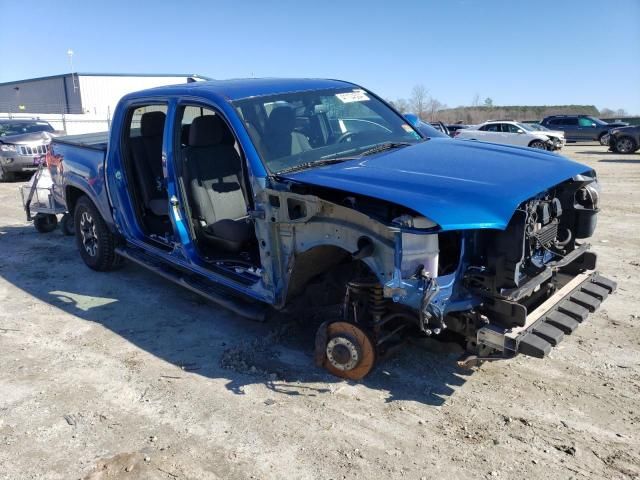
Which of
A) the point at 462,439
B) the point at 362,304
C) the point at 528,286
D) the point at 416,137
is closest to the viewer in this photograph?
the point at 462,439

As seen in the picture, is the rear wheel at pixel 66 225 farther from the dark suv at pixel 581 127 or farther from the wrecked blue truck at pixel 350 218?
the dark suv at pixel 581 127

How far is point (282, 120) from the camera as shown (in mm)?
4328

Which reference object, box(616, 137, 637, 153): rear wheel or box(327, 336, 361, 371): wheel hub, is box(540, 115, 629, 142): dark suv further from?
box(327, 336, 361, 371): wheel hub

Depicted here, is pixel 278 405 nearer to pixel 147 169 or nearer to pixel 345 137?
pixel 345 137

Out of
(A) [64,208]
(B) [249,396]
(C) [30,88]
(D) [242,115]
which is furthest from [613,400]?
(C) [30,88]

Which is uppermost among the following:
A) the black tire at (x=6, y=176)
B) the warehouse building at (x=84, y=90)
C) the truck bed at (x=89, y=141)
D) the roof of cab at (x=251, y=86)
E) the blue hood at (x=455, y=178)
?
the warehouse building at (x=84, y=90)

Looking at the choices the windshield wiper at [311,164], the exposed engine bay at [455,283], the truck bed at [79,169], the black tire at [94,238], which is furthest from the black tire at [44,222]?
the exposed engine bay at [455,283]

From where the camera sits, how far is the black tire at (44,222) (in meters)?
8.20

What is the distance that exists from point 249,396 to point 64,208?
14.6 ft

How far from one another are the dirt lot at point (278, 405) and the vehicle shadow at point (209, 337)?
0.06ft

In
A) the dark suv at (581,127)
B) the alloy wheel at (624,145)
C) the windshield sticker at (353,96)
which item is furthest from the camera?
the dark suv at (581,127)

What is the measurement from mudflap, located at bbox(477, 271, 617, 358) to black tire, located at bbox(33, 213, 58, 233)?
23.1 feet

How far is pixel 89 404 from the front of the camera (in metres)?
3.68

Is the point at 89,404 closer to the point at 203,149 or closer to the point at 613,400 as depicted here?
the point at 203,149
